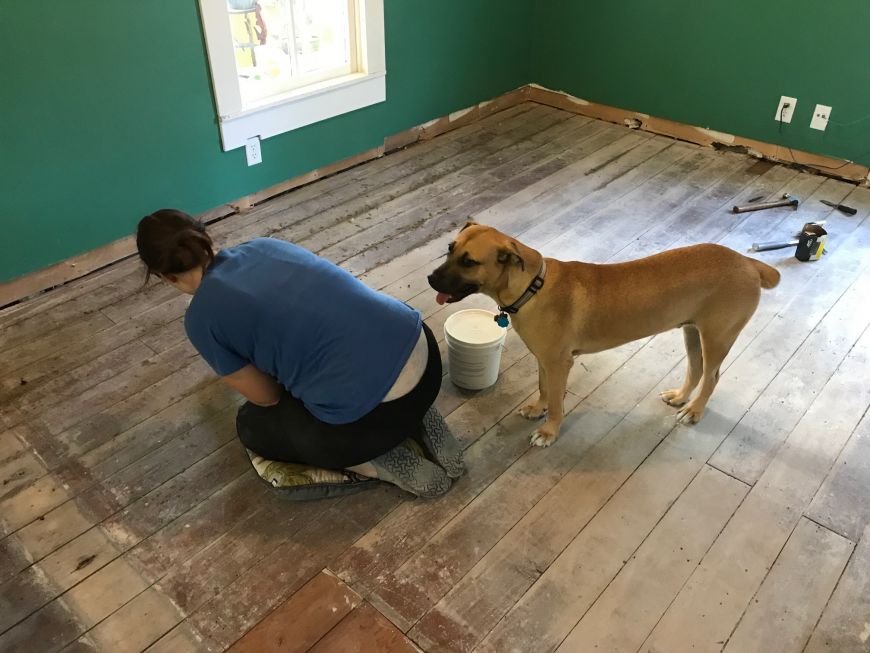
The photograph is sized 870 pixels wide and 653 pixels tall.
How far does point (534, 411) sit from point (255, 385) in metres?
0.92

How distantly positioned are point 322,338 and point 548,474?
0.84 metres

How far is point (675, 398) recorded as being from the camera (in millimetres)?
2223

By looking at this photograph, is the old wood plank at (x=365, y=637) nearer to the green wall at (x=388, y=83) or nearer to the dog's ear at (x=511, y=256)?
the dog's ear at (x=511, y=256)

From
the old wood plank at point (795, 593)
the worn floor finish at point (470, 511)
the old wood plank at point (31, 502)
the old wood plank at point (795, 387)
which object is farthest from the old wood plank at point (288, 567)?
the old wood plank at point (795, 387)

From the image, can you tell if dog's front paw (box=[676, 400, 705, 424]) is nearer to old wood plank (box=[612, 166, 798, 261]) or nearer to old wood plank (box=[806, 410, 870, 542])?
old wood plank (box=[806, 410, 870, 542])

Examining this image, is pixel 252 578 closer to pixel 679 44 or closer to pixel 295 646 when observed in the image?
pixel 295 646

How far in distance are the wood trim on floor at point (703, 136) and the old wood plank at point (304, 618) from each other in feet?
11.6

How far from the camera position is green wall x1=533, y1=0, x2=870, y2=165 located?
350cm

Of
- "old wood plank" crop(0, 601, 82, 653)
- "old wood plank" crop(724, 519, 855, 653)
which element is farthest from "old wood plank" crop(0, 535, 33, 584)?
"old wood plank" crop(724, 519, 855, 653)

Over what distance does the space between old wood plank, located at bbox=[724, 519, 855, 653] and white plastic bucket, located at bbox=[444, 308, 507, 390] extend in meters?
1.00

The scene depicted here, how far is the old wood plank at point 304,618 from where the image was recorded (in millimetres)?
1574

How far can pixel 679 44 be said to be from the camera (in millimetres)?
3998

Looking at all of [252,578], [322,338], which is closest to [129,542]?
[252,578]

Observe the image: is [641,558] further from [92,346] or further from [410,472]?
[92,346]
